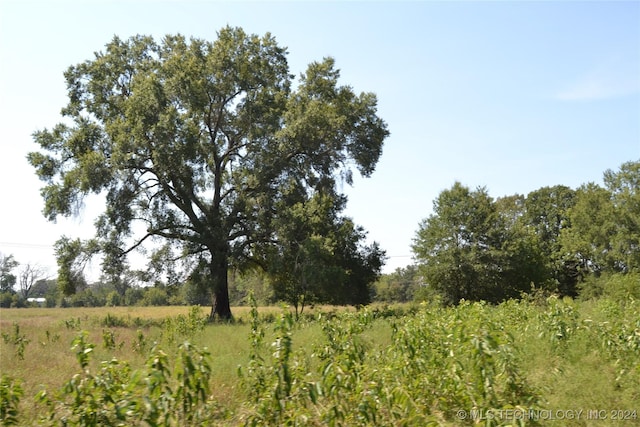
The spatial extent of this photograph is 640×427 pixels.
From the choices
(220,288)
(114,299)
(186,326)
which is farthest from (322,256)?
(114,299)

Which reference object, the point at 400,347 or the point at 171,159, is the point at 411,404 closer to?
the point at 400,347

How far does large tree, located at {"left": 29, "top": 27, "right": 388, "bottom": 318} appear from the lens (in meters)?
24.7

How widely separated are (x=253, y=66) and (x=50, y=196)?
13.4m

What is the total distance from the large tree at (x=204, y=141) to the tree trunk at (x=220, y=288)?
65 mm

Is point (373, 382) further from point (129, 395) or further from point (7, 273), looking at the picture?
point (7, 273)

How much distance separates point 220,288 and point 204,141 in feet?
28.2

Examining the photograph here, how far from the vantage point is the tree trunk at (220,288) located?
26.3m

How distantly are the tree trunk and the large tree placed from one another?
6 cm

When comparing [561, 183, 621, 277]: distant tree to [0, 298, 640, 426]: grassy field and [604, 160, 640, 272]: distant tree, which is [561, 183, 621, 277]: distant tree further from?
[0, 298, 640, 426]: grassy field

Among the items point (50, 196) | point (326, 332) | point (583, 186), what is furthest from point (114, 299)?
point (326, 332)

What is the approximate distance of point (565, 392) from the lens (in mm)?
6320

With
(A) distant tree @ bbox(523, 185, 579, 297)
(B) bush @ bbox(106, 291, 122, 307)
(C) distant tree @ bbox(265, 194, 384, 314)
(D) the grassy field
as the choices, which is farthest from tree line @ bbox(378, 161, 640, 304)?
(B) bush @ bbox(106, 291, 122, 307)

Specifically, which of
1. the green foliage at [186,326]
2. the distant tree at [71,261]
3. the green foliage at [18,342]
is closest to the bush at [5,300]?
the distant tree at [71,261]

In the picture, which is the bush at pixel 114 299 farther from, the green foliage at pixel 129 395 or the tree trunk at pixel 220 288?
the green foliage at pixel 129 395
